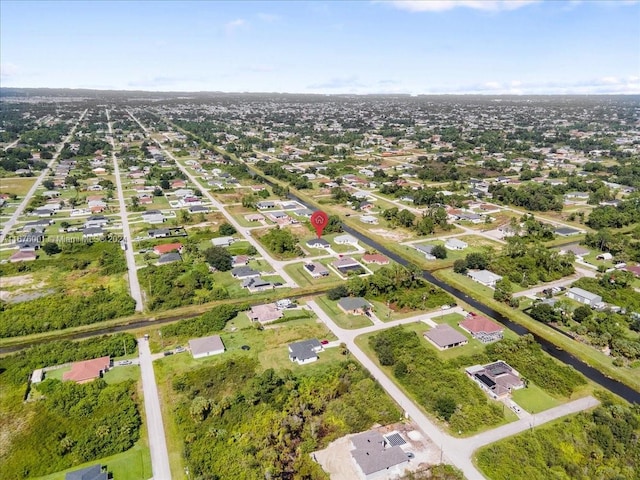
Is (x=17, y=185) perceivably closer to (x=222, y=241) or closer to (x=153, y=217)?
(x=153, y=217)

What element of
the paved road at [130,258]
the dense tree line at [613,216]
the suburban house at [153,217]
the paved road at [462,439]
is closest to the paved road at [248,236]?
the suburban house at [153,217]

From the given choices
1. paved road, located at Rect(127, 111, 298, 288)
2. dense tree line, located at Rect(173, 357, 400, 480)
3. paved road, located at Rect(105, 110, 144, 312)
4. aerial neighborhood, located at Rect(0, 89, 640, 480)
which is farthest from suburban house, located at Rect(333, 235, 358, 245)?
dense tree line, located at Rect(173, 357, 400, 480)

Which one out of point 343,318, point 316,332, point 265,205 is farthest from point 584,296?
point 265,205

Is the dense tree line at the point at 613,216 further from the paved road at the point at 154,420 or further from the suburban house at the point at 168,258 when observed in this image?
the paved road at the point at 154,420

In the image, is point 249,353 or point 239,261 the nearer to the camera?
point 249,353

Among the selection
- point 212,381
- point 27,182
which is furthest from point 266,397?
point 27,182

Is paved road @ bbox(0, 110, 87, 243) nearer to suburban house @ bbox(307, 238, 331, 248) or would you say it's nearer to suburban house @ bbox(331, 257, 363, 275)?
suburban house @ bbox(307, 238, 331, 248)

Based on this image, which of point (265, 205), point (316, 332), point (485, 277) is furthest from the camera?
point (265, 205)
